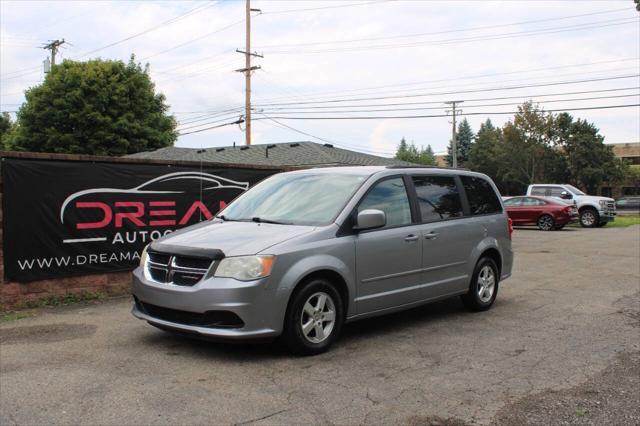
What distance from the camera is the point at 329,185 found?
20.7 feet

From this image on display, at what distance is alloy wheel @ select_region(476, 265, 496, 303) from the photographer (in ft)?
24.4

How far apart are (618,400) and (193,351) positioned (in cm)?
357

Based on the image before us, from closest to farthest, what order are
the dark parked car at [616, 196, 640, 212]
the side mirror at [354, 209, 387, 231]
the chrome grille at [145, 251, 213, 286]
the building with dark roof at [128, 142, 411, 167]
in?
the chrome grille at [145, 251, 213, 286] < the side mirror at [354, 209, 387, 231] < the building with dark roof at [128, 142, 411, 167] < the dark parked car at [616, 196, 640, 212]

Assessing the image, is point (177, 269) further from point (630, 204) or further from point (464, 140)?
point (464, 140)

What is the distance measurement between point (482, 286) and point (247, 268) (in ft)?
12.1

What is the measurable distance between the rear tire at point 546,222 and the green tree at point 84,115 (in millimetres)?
24056

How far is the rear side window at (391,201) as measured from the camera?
6137 millimetres

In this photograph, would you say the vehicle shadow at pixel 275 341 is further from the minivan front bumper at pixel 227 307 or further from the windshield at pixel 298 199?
the windshield at pixel 298 199

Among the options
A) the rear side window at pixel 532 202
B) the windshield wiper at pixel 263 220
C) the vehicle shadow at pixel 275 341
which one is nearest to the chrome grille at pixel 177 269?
the vehicle shadow at pixel 275 341

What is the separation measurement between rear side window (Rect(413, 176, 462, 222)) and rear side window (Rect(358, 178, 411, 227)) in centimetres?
25

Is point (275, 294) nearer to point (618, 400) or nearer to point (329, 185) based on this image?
point (329, 185)

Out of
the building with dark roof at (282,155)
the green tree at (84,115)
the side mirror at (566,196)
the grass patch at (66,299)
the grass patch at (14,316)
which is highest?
the green tree at (84,115)

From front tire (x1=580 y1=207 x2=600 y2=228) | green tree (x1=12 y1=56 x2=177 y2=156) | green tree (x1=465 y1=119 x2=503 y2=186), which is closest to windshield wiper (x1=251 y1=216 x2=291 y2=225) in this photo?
front tire (x1=580 y1=207 x2=600 y2=228)

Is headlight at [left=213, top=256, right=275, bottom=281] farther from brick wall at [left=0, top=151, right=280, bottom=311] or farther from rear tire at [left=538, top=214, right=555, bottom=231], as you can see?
rear tire at [left=538, top=214, right=555, bottom=231]
